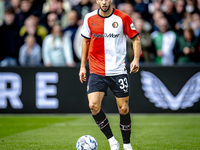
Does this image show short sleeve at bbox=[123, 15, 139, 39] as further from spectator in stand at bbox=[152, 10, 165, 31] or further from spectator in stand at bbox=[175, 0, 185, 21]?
spectator in stand at bbox=[175, 0, 185, 21]

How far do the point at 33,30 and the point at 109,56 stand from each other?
5.95 metres

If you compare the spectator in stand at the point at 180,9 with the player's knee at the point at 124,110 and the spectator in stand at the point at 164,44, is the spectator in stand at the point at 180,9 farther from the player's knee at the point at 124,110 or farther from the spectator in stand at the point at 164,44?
Answer: the player's knee at the point at 124,110

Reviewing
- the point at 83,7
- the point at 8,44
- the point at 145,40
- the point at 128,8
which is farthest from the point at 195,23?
the point at 8,44

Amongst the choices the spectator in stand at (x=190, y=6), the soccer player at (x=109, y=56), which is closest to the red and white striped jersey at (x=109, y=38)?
the soccer player at (x=109, y=56)

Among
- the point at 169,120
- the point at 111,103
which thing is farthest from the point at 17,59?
the point at 169,120

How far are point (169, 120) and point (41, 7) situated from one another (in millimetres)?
5698

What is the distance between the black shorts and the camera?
5227 mm

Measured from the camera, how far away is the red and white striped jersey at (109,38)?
5.19 meters

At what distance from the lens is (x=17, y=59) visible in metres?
10.6

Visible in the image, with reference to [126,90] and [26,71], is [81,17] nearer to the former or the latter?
[26,71]

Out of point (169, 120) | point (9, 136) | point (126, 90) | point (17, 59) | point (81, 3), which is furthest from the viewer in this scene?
point (81, 3)

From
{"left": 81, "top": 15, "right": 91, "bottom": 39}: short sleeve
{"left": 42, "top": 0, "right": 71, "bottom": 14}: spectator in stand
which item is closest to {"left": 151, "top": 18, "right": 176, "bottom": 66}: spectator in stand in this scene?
{"left": 42, "top": 0, "right": 71, "bottom": 14}: spectator in stand

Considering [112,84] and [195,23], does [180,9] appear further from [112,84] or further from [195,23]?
[112,84]

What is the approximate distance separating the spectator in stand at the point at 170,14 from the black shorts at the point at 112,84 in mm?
6223
